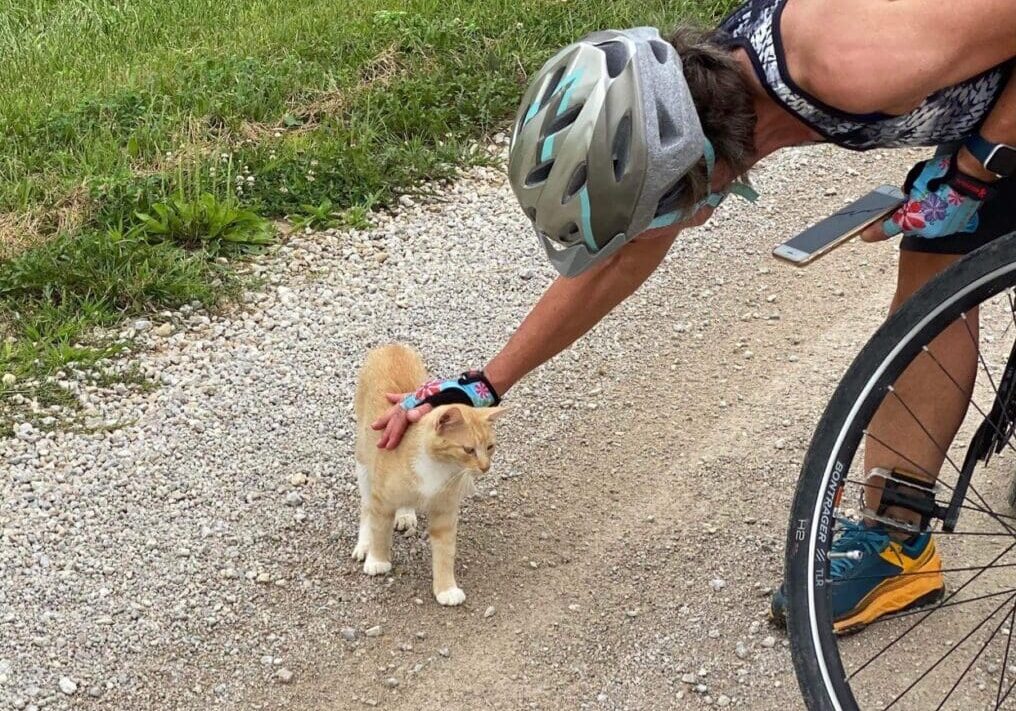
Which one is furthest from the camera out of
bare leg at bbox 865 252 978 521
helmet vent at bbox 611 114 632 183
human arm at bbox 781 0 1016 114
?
bare leg at bbox 865 252 978 521

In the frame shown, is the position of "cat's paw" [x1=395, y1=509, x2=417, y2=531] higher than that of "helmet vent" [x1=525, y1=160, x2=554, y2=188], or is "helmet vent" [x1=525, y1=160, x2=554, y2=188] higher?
"helmet vent" [x1=525, y1=160, x2=554, y2=188]

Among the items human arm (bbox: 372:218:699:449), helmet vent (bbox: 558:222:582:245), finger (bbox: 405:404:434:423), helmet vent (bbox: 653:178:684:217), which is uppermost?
helmet vent (bbox: 653:178:684:217)

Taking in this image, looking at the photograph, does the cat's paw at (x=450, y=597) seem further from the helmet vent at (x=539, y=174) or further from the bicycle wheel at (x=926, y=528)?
the helmet vent at (x=539, y=174)

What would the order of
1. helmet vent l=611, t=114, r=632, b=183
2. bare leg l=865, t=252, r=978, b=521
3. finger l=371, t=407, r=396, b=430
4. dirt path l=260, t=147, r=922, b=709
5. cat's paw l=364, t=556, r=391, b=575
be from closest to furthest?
helmet vent l=611, t=114, r=632, b=183
bare leg l=865, t=252, r=978, b=521
dirt path l=260, t=147, r=922, b=709
finger l=371, t=407, r=396, b=430
cat's paw l=364, t=556, r=391, b=575

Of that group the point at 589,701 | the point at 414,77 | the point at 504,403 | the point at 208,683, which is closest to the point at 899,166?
the point at 414,77

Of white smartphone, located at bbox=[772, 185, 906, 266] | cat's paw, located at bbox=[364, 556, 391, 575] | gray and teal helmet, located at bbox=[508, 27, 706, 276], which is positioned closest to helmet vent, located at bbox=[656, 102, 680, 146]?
gray and teal helmet, located at bbox=[508, 27, 706, 276]

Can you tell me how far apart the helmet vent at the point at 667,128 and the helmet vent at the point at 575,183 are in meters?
0.20

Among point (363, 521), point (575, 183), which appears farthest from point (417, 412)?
point (575, 183)

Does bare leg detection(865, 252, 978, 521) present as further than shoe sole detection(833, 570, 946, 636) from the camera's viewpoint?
No

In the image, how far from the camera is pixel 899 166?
265 inches

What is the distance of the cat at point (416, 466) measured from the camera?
149 inches

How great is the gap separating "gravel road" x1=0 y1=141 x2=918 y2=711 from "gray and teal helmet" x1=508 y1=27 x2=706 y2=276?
4.17 feet

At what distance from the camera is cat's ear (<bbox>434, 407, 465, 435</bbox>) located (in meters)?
3.70

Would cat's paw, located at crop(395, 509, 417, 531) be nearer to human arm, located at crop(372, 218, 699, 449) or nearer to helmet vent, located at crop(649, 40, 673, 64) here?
human arm, located at crop(372, 218, 699, 449)
